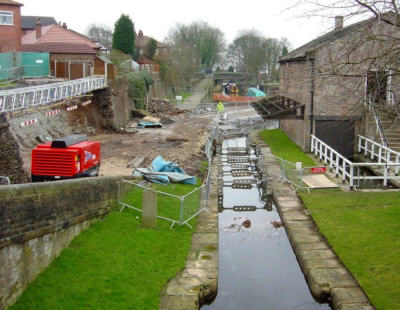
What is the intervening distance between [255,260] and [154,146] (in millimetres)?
15555

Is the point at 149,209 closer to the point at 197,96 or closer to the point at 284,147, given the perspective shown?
the point at 284,147

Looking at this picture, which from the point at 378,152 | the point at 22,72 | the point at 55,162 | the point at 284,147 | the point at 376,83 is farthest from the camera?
the point at 22,72

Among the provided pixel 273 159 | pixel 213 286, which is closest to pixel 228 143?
pixel 273 159

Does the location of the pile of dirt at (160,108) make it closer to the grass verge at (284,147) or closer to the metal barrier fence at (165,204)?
the grass verge at (284,147)

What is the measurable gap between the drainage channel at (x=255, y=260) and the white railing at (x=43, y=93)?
9.25m

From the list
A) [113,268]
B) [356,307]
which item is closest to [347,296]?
[356,307]

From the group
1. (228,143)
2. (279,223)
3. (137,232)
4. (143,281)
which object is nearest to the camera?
(143,281)

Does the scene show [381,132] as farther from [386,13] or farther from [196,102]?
[196,102]

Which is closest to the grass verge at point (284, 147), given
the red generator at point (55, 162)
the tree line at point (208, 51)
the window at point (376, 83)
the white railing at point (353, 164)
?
the white railing at point (353, 164)

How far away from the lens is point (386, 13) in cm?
881

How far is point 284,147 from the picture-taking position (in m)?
29.1

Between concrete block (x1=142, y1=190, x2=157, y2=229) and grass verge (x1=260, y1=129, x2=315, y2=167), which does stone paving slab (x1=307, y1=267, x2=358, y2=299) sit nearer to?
concrete block (x1=142, y1=190, x2=157, y2=229)

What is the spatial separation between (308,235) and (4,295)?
27.0ft

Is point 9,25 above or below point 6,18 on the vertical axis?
below
